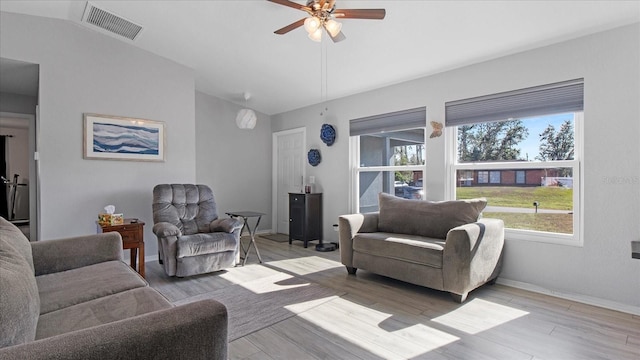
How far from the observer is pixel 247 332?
2.28 meters

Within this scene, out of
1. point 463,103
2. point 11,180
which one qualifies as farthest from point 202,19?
point 11,180

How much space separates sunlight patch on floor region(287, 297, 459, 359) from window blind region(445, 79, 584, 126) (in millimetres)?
2279

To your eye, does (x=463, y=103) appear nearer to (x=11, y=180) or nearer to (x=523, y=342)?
(x=523, y=342)

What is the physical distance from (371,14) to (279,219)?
4530 mm

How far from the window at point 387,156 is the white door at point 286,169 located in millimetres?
1228

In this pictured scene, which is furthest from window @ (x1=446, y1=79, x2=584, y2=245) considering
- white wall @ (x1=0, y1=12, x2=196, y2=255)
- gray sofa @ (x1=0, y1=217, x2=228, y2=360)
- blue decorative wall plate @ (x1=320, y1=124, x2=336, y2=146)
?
white wall @ (x1=0, y1=12, x2=196, y2=255)

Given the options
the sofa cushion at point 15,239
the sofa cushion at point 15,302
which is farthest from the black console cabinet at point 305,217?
the sofa cushion at point 15,302

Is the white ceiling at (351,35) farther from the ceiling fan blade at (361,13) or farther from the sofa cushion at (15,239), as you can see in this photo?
the sofa cushion at (15,239)

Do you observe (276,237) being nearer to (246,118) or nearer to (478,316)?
(246,118)

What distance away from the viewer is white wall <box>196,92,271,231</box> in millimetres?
5465

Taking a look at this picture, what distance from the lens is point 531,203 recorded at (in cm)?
325

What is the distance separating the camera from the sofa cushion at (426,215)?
323 centimetres

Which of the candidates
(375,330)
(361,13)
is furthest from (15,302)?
(361,13)

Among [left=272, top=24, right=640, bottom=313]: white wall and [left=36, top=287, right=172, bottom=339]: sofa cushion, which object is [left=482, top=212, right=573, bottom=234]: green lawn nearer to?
[left=272, top=24, right=640, bottom=313]: white wall
